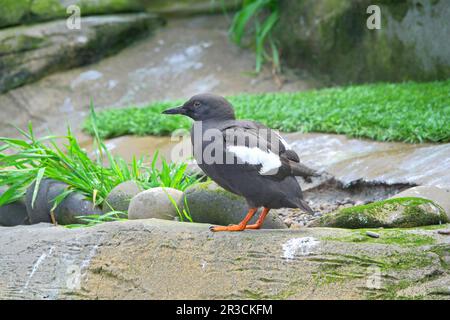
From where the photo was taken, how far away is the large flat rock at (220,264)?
11.5 feet

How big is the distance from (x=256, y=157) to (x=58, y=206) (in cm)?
198

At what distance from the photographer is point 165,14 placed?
10.6 m

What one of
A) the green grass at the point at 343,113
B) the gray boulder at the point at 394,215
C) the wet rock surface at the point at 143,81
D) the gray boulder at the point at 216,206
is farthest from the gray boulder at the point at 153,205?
the wet rock surface at the point at 143,81

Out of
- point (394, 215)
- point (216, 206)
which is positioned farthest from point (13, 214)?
point (394, 215)

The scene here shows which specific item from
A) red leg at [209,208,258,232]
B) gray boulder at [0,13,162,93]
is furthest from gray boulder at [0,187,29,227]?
gray boulder at [0,13,162,93]

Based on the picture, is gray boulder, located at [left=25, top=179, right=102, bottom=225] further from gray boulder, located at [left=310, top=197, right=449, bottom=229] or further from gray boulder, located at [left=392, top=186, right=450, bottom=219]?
gray boulder, located at [left=392, top=186, right=450, bottom=219]

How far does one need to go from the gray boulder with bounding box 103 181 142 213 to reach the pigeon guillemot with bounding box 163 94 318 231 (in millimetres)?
1041

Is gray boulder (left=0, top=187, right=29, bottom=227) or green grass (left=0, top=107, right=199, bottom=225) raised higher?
green grass (left=0, top=107, right=199, bottom=225)

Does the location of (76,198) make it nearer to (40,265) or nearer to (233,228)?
(40,265)

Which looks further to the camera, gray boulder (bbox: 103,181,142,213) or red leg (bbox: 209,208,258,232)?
gray boulder (bbox: 103,181,142,213)

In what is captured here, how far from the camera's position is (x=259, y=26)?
378 inches

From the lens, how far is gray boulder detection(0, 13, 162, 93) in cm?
943
